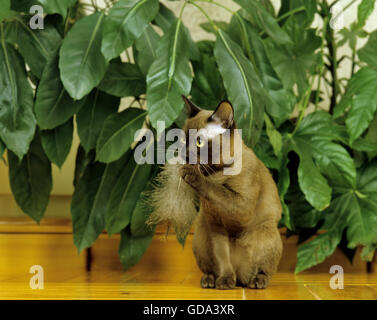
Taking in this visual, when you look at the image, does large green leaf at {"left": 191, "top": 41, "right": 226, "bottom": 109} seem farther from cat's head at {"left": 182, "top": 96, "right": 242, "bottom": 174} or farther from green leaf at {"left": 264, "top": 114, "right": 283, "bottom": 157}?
cat's head at {"left": 182, "top": 96, "right": 242, "bottom": 174}

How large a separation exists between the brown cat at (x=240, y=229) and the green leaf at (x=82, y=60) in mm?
300

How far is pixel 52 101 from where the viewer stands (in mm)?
1165

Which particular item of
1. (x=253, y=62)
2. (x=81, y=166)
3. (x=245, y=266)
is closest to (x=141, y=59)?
(x=253, y=62)

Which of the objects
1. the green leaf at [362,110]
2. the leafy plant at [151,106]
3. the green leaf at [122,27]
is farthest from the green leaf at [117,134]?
the green leaf at [362,110]

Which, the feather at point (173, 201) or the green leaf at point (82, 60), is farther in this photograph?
the green leaf at point (82, 60)

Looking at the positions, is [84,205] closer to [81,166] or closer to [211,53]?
[81,166]

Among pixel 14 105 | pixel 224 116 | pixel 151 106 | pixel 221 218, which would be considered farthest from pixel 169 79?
pixel 14 105

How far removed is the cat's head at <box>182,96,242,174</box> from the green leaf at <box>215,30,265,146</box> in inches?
6.3

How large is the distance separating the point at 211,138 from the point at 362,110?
1.94 ft

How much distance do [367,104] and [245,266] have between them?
569 mm

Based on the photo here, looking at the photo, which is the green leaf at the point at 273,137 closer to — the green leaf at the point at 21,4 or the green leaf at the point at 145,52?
the green leaf at the point at 145,52

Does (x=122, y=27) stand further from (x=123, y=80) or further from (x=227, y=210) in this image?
(x=227, y=210)

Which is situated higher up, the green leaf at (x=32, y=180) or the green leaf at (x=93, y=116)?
the green leaf at (x=93, y=116)

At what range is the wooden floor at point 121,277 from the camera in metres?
1.02
